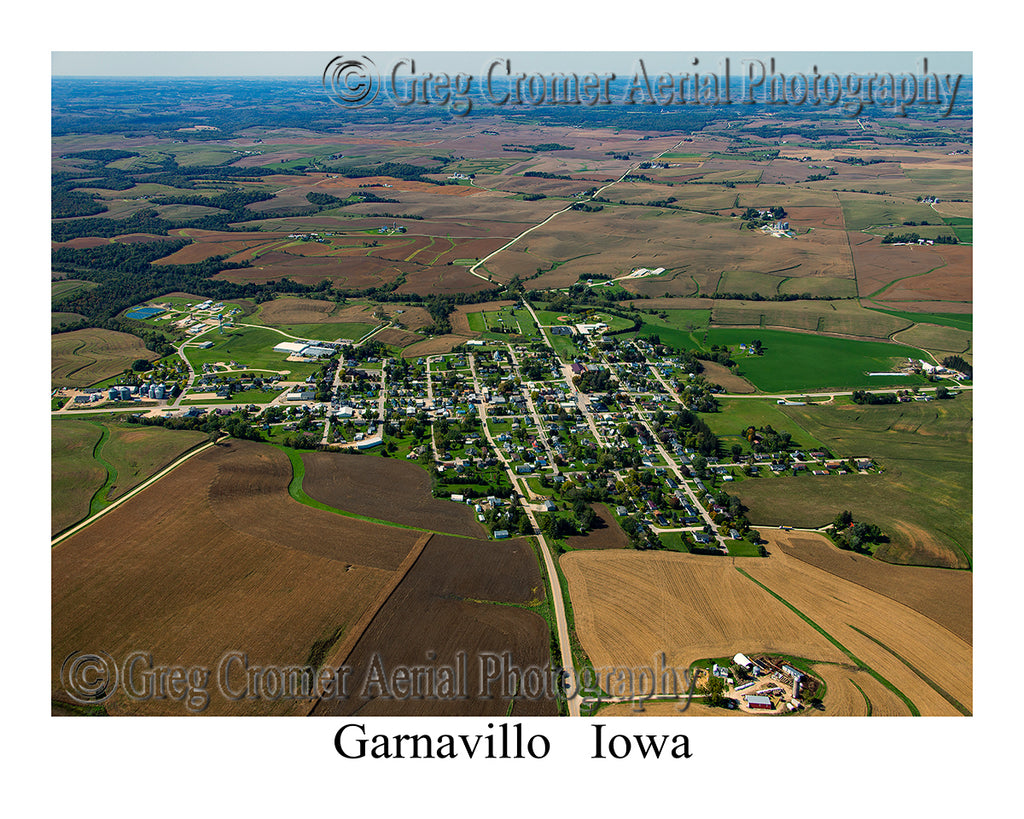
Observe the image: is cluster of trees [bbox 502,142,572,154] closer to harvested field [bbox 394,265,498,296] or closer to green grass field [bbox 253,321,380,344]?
harvested field [bbox 394,265,498,296]

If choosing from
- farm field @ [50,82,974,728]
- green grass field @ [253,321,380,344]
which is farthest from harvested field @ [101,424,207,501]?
green grass field @ [253,321,380,344]

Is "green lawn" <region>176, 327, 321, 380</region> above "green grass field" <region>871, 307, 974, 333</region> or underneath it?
underneath

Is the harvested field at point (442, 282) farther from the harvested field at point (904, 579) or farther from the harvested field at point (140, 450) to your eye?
the harvested field at point (904, 579)

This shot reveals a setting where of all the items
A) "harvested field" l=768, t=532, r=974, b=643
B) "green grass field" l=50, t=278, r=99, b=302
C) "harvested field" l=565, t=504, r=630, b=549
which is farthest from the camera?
"green grass field" l=50, t=278, r=99, b=302

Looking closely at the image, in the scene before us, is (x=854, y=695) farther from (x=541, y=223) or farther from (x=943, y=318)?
(x=541, y=223)

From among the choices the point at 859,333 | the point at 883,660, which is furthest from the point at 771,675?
the point at 859,333

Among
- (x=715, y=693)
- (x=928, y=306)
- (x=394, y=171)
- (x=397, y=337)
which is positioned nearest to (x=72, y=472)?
(x=397, y=337)

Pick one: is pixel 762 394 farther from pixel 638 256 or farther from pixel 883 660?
pixel 638 256
